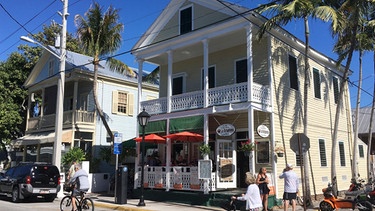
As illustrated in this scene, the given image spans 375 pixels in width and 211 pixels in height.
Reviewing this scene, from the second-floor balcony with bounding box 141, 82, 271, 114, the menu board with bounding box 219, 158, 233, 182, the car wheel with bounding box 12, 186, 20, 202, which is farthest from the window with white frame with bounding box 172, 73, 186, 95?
the car wheel with bounding box 12, 186, 20, 202

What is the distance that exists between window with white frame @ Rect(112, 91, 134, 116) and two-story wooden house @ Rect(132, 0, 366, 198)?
20.7 ft

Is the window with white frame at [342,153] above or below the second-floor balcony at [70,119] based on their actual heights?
below

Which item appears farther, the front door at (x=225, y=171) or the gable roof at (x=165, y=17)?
the gable roof at (x=165, y=17)

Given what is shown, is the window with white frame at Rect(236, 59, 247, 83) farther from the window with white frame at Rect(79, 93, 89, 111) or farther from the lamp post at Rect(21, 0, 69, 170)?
the window with white frame at Rect(79, 93, 89, 111)

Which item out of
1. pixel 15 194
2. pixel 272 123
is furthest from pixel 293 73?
pixel 15 194

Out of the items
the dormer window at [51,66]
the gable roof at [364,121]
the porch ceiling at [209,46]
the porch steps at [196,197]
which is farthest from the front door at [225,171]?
the gable roof at [364,121]

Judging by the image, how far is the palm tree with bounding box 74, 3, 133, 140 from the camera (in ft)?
73.4

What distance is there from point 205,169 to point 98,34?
11670 mm

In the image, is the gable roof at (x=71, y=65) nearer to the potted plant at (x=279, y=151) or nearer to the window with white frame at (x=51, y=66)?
the window with white frame at (x=51, y=66)

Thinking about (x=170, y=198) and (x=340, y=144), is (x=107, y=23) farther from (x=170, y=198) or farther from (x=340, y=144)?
(x=340, y=144)

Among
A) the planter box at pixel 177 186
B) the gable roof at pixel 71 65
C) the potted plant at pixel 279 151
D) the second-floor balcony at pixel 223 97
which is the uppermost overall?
the gable roof at pixel 71 65

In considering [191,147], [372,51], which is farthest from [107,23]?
[372,51]

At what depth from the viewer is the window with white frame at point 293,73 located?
18.5 meters

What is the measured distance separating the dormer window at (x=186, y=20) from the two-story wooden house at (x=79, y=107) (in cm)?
840
